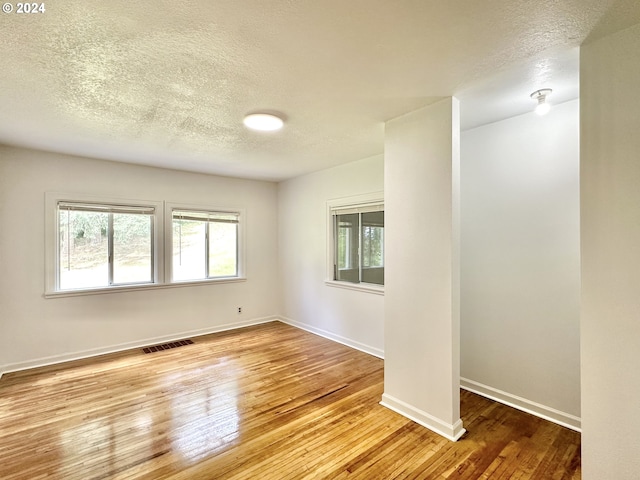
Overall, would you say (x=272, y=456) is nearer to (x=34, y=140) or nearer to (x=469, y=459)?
(x=469, y=459)

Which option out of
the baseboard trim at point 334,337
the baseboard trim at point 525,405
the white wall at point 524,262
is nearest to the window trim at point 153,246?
the baseboard trim at point 334,337

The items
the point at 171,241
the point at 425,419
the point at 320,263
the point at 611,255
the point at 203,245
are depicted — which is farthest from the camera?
the point at 203,245

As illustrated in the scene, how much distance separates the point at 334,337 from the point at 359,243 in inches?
58.3

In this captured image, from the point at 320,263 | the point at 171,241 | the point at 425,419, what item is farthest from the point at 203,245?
the point at 425,419

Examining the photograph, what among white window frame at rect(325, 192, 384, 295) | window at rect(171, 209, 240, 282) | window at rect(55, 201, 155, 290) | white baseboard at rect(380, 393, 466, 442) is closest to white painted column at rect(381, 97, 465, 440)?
white baseboard at rect(380, 393, 466, 442)

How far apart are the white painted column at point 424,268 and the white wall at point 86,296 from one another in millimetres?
3206

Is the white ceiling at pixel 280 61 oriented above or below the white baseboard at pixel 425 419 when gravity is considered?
above

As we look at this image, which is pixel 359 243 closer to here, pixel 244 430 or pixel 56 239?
pixel 244 430

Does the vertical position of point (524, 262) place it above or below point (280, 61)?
below

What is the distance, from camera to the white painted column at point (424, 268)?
221cm

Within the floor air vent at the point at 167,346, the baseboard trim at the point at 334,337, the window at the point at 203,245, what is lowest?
the floor air vent at the point at 167,346

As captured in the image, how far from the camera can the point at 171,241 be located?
4.45 m

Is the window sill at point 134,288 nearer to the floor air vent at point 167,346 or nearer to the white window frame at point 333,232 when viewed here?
the floor air vent at point 167,346

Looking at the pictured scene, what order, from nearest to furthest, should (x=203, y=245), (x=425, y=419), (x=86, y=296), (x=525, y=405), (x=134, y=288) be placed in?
(x=425, y=419), (x=525, y=405), (x=86, y=296), (x=134, y=288), (x=203, y=245)
